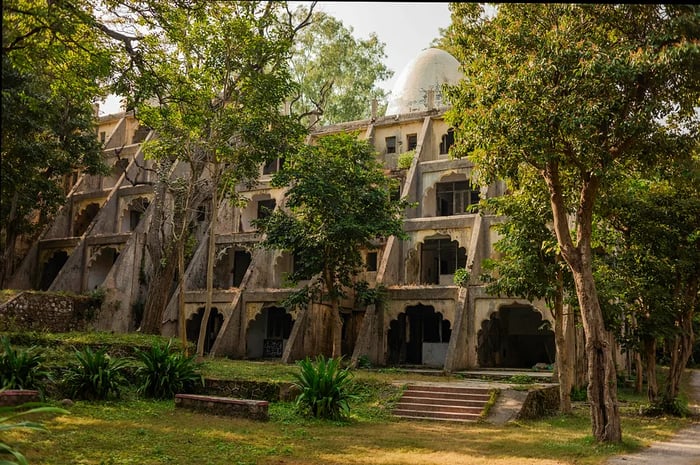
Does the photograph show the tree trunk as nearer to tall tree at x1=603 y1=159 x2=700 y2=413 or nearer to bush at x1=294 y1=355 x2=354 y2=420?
tall tree at x1=603 y1=159 x2=700 y2=413

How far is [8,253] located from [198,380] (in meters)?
17.9

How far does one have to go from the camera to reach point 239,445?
1005cm

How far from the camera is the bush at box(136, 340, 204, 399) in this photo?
14398 mm

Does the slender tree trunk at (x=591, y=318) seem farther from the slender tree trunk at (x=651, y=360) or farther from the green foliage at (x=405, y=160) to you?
the green foliage at (x=405, y=160)

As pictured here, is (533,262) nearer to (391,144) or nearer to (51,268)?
(391,144)

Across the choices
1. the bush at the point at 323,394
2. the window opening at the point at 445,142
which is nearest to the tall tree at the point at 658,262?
the bush at the point at 323,394

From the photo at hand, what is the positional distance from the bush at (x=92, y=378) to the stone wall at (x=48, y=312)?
9262 mm

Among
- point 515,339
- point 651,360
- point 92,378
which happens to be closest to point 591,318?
point 651,360

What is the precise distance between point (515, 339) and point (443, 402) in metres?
12.4

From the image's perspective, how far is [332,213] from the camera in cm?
1992

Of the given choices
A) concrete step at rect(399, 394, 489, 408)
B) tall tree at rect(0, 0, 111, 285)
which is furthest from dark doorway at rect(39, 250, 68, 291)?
concrete step at rect(399, 394, 489, 408)

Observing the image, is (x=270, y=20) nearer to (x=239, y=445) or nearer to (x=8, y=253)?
(x=239, y=445)

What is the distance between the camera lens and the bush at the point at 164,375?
567 inches

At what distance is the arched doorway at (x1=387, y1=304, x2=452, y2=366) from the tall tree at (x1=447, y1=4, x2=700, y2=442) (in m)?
14.2
